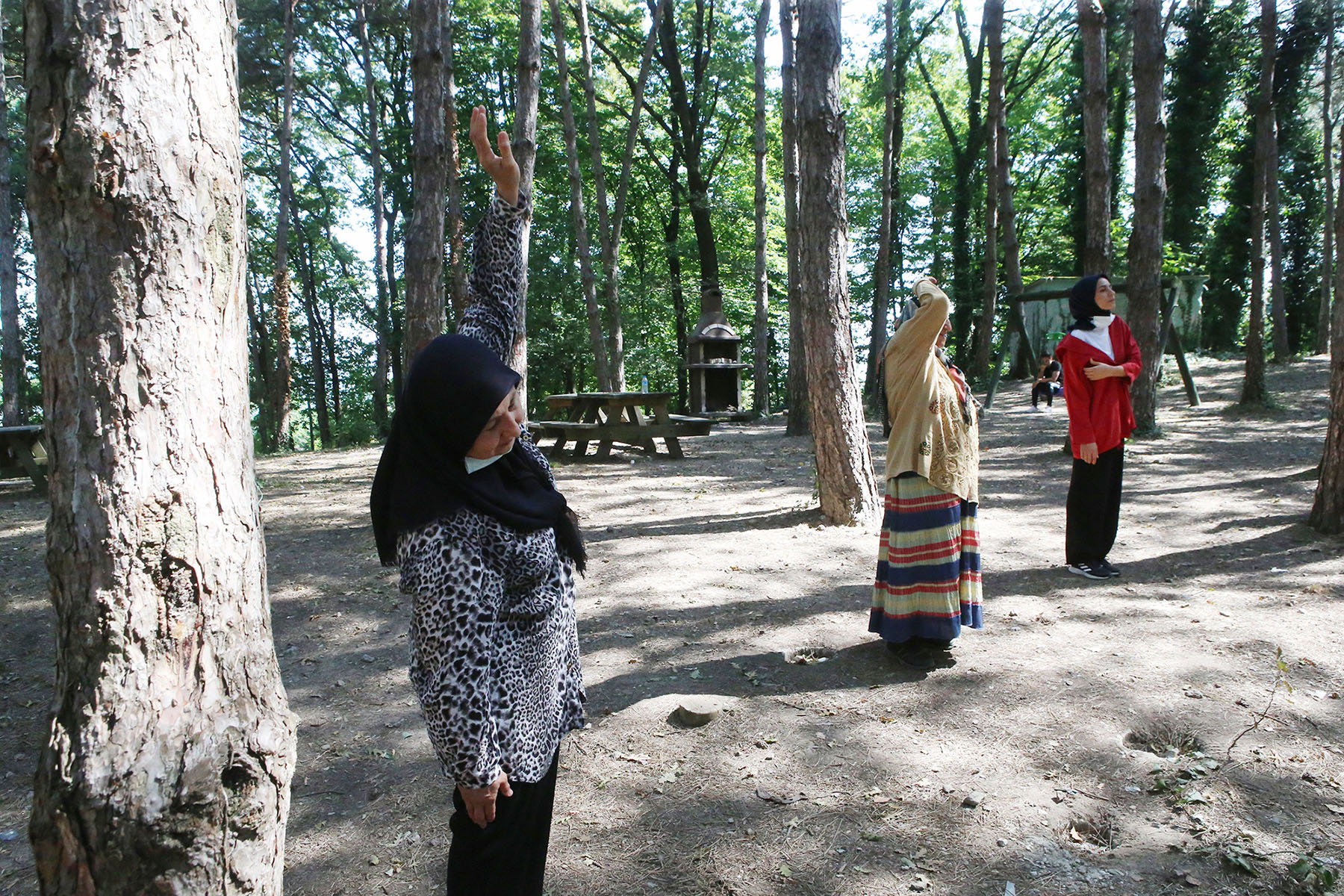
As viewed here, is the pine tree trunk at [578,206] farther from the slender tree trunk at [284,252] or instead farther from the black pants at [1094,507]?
the black pants at [1094,507]

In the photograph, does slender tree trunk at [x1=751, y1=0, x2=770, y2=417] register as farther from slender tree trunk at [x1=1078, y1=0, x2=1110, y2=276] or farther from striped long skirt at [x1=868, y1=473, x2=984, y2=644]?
striped long skirt at [x1=868, y1=473, x2=984, y2=644]

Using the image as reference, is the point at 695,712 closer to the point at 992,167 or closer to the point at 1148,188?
the point at 1148,188

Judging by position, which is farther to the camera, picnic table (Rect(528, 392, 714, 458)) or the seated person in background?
the seated person in background

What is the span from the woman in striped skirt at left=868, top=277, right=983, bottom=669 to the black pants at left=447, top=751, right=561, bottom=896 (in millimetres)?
2755

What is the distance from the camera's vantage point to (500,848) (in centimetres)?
220

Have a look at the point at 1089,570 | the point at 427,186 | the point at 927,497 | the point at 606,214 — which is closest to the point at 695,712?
the point at 927,497

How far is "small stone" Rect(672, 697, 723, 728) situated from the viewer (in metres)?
4.19

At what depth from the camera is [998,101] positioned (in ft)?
56.3

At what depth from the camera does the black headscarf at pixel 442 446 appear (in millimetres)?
2018

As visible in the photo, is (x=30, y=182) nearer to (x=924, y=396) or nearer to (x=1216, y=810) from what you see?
(x=924, y=396)

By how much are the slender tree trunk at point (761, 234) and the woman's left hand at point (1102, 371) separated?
12235mm

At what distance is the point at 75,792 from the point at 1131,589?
5.96 meters

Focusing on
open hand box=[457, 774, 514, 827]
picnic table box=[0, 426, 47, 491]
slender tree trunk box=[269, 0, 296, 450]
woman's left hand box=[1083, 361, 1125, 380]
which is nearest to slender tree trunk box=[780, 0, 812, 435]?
woman's left hand box=[1083, 361, 1125, 380]

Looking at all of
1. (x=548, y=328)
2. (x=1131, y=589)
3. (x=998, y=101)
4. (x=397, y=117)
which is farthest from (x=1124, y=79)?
(x=1131, y=589)
